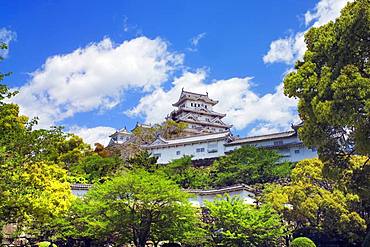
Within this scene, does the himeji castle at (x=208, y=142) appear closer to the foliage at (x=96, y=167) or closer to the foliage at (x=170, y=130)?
the foliage at (x=170, y=130)

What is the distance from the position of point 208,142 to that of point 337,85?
121 ft

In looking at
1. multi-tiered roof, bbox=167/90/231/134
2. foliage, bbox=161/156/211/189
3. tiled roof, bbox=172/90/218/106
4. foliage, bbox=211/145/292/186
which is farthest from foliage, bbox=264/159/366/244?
tiled roof, bbox=172/90/218/106

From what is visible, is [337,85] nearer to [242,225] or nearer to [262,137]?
[242,225]

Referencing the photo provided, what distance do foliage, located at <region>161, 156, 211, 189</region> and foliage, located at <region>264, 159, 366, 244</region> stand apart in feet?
36.8

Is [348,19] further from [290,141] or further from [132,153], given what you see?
[132,153]

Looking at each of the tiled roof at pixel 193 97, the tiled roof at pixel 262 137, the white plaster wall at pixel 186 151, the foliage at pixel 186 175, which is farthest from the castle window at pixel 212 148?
the tiled roof at pixel 193 97

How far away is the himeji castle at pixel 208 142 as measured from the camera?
4156 centimetres

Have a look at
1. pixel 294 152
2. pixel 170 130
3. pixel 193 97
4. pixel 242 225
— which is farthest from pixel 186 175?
pixel 193 97

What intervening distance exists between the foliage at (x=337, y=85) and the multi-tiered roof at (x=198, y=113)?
162ft

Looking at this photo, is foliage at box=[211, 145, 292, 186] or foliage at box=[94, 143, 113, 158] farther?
foliage at box=[94, 143, 113, 158]

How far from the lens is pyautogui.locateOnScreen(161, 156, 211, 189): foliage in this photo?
110ft

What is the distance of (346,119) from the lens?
10469 mm

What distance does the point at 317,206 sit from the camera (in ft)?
67.7

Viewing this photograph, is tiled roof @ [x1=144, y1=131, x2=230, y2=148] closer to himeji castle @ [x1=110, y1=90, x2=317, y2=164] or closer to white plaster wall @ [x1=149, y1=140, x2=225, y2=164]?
himeji castle @ [x1=110, y1=90, x2=317, y2=164]
